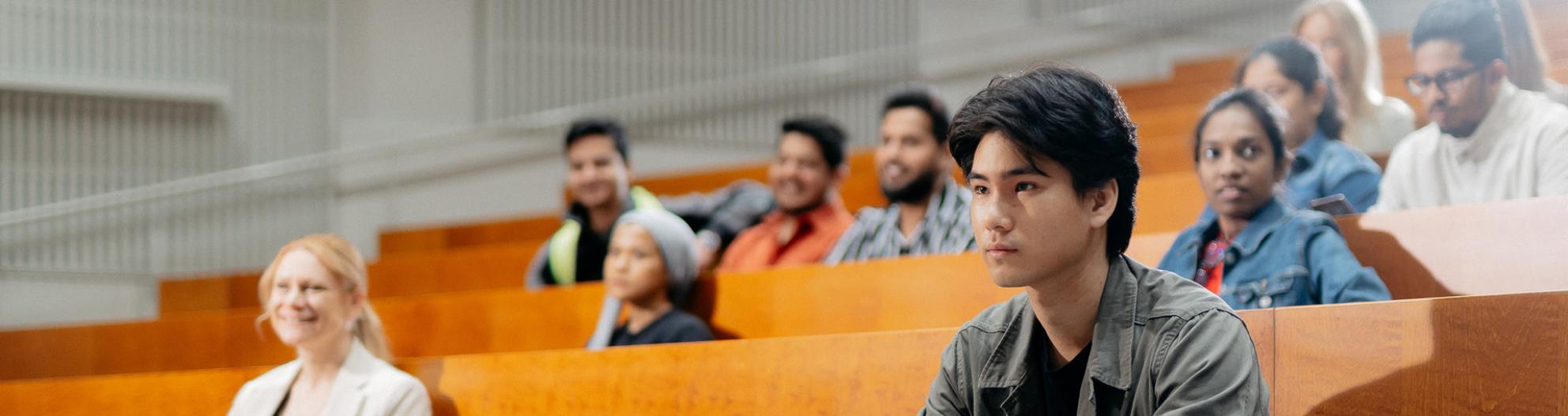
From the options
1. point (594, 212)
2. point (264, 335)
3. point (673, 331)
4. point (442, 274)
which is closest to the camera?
point (673, 331)

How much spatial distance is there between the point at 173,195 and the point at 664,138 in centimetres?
96

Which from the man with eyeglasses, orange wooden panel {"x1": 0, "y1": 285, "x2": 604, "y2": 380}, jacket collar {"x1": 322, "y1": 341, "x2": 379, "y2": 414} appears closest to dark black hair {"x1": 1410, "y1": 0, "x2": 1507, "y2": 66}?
the man with eyeglasses

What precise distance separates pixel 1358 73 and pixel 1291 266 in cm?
69

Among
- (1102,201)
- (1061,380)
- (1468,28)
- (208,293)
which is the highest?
(1468,28)

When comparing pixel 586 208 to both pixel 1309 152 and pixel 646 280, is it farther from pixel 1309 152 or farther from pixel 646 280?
pixel 1309 152

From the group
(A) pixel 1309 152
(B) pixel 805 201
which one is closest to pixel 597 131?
(B) pixel 805 201

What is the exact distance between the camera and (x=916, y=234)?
186 cm

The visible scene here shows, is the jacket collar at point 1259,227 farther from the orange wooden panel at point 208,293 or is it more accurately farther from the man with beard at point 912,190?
the orange wooden panel at point 208,293

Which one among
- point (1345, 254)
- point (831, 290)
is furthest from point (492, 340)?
point (1345, 254)

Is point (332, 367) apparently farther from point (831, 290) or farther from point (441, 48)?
point (441, 48)

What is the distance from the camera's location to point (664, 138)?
3250 millimetres

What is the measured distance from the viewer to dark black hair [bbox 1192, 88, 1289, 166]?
1377 mm

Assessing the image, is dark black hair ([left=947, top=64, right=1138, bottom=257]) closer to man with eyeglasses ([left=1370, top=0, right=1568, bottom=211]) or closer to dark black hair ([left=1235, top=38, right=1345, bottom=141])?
man with eyeglasses ([left=1370, top=0, right=1568, bottom=211])

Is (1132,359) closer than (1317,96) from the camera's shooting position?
Yes
